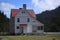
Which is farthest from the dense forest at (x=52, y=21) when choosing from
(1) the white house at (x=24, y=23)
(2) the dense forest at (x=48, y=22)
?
(1) the white house at (x=24, y=23)

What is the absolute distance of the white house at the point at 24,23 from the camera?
2389 inches

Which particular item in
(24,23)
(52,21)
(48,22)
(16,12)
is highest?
(16,12)

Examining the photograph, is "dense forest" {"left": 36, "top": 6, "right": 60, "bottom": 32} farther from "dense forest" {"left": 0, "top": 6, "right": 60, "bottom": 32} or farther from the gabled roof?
the gabled roof

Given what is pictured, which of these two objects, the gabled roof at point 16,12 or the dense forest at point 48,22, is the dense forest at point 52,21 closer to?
the dense forest at point 48,22

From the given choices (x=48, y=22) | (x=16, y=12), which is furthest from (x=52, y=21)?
(x=16, y=12)

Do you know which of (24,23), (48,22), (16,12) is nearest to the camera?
(16,12)

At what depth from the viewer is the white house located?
6069cm

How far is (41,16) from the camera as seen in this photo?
337 ft

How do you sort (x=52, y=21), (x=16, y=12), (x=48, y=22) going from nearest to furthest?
(x=16, y=12) < (x=52, y=21) < (x=48, y=22)

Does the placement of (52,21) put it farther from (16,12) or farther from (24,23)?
(16,12)

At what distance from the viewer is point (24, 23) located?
61719mm

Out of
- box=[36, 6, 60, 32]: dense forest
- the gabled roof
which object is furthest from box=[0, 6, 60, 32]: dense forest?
the gabled roof

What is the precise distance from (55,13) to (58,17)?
7.35m

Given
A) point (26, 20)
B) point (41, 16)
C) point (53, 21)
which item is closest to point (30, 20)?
point (26, 20)
